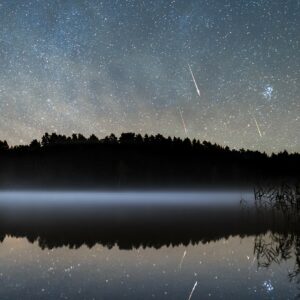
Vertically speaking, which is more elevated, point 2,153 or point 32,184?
point 2,153

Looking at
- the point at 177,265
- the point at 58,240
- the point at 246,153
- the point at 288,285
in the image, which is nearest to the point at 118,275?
the point at 177,265

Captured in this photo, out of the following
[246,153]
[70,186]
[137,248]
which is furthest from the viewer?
[70,186]

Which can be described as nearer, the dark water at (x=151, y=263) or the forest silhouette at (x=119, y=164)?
the dark water at (x=151, y=263)

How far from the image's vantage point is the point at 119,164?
139m

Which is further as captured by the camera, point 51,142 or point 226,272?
point 51,142

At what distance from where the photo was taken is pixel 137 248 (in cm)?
1641

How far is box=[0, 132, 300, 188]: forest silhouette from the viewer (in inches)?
5433

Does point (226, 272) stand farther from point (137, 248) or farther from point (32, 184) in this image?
point (32, 184)

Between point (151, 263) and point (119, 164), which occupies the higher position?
point (119, 164)

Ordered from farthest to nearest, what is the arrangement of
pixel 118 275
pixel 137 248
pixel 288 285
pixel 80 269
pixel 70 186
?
pixel 70 186 < pixel 137 248 < pixel 80 269 < pixel 118 275 < pixel 288 285

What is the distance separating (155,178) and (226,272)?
12976 centimetres

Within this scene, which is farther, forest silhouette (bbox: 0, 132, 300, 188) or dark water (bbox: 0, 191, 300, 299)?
forest silhouette (bbox: 0, 132, 300, 188)

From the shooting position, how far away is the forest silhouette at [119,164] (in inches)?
5433

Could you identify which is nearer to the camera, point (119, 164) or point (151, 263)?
point (151, 263)
